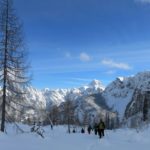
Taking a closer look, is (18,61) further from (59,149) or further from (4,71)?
(59,149)

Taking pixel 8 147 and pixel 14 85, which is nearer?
pixel 8 147

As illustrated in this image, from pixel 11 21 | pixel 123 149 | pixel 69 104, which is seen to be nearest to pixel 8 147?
pixel 123 149

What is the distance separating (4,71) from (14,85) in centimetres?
169

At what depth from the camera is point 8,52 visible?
1344 inches

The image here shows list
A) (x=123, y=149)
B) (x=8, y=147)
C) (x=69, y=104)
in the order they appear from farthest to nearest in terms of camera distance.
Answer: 1. (x=69, y=104)
2. (x=123, y=149)
3. (x=8, y=147)

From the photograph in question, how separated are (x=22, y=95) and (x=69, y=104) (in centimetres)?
5020

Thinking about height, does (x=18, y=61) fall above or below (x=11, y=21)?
below

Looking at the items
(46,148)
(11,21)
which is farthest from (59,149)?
(11,21)

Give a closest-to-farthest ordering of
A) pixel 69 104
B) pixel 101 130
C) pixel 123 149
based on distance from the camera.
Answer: pixel 123 149
pixel 101 130
pixel 69 104

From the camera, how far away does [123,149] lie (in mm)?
19938

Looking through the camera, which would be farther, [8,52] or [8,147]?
[8,52]

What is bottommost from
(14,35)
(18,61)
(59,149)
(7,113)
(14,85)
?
(59,149)

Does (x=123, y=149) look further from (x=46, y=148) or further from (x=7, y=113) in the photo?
(x=7, y=113)

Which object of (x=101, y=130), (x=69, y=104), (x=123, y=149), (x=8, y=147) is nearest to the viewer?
(x=8, y=147)
